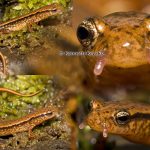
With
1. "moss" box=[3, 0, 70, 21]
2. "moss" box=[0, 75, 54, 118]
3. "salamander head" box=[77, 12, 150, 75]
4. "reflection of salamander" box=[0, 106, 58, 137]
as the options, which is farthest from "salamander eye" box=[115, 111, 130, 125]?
"moss" box=[3, 0, 70, 21]

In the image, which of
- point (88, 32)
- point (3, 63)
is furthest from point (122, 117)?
point (3, 63)

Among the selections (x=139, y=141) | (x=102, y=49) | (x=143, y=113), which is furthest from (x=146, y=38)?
(x=139, y=141)

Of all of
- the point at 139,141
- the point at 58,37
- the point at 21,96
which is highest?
the point at 58,37

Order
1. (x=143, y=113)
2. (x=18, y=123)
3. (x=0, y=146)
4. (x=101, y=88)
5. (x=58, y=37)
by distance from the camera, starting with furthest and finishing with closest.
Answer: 1. (x=101, y=88)
2. (x=58, y=37)
3. (x=143, y=113)
4. (x=18, y=123)
5. (x=0, y=146)

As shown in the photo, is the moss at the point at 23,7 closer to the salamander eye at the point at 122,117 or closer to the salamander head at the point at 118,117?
the salamander head at the point at 118,117

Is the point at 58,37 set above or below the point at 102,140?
above

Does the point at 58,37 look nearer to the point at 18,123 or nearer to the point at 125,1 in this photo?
the point at 18,123

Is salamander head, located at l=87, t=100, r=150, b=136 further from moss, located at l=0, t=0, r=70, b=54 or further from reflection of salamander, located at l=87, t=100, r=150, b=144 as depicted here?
moss, located at l=0, t=0, r=70, b=54
